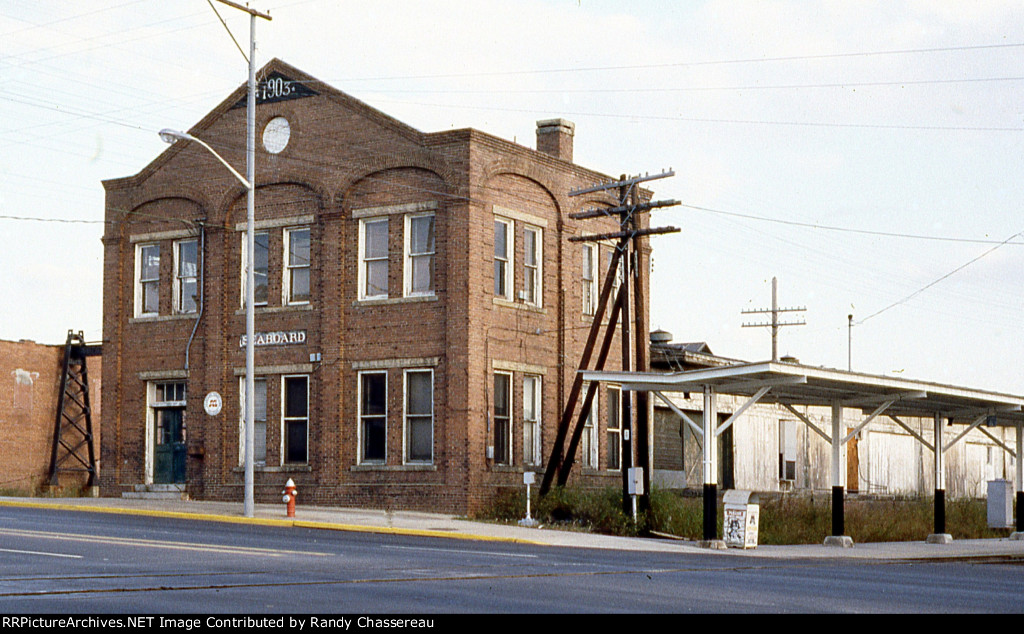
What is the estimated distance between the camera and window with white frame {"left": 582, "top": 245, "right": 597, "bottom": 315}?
36625mm

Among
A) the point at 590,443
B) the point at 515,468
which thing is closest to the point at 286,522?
the point at 515,468

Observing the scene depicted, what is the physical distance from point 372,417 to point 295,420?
242 centimetres

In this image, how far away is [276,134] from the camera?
115 ft

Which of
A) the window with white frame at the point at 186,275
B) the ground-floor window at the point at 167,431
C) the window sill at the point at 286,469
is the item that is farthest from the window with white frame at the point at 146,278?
the window sill at the point at 286,469

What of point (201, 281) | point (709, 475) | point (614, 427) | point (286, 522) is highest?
point (201, 281)

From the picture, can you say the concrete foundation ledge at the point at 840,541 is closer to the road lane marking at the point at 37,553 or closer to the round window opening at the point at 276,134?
the road lane marking at the point at 37,553

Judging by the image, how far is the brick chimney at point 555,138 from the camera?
37094 millimetres

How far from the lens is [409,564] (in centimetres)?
1650

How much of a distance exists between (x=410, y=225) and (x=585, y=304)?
6.24 metres

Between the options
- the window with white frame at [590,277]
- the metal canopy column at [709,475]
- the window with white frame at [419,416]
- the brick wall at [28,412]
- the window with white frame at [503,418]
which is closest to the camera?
the metal canopy column at [709,475]

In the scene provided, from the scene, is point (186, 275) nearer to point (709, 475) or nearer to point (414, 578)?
point (709, 475)

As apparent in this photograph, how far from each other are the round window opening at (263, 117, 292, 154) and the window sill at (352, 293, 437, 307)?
4967mm

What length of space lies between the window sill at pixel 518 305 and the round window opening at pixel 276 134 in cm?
727
